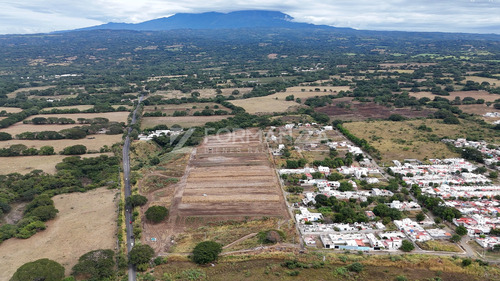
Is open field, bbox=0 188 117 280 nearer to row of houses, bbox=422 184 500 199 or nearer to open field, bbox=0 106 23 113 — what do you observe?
row of houses, bbox=422 184 500 199

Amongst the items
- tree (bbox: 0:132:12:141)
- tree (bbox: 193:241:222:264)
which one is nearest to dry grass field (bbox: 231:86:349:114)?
tree (bbox: 0:132:12:141)

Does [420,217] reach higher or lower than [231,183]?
higher

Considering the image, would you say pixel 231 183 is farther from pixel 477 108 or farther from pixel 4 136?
pixel 477 108

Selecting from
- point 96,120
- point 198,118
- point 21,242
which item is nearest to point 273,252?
point 21,242

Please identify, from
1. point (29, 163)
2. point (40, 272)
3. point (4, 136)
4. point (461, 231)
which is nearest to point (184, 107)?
point (4, 136)

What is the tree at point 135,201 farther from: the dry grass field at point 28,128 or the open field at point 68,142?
the dry grass field at point 28,128

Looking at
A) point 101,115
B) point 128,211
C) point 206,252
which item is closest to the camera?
point 206,252
